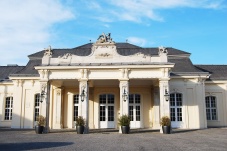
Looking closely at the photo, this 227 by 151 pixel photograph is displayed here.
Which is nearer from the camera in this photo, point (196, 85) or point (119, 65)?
point (119, 65)

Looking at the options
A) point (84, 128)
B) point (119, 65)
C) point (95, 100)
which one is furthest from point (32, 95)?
point (119, 65)

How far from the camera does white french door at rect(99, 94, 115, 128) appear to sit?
21931 millimetres

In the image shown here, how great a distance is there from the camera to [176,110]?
21453mm

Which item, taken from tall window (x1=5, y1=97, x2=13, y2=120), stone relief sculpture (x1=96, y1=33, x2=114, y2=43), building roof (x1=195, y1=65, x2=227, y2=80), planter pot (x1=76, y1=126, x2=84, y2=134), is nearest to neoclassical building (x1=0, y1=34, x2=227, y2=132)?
tall window (x1=5, y1=97, x2=13, y2=120)

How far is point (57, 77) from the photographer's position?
17781mm

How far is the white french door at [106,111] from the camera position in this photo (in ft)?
72.0

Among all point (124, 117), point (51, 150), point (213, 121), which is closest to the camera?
point (51, 150)

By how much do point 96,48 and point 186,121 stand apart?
9.66 meters

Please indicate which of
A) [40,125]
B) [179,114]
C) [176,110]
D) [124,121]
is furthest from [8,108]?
[179,114]

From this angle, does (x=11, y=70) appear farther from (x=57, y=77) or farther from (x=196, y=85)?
(x=196, y=85)

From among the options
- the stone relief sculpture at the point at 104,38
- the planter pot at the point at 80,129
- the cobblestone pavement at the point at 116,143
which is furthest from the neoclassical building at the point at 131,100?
the cobblestone pavement at the point at 116,143

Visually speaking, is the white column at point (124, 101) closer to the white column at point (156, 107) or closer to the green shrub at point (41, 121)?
the white column at point (156, 107)

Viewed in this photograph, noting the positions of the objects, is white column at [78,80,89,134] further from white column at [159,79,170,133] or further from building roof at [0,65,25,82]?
building roof at [0,65,25,82]

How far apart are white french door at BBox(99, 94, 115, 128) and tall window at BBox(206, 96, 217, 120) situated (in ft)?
29.2
